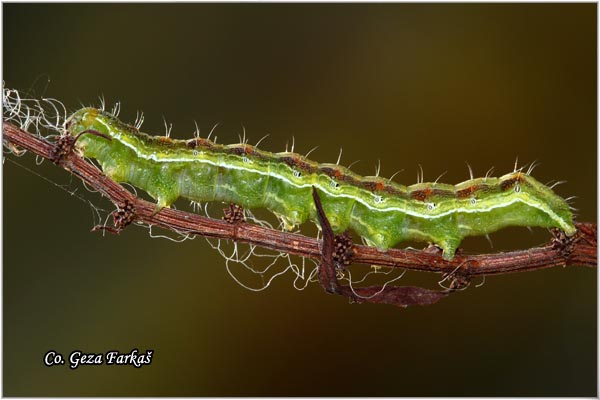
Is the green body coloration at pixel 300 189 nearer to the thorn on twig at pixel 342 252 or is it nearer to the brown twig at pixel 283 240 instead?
the brown twig at pixel 283 240

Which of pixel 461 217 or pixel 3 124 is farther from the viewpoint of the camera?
pixel 461 217

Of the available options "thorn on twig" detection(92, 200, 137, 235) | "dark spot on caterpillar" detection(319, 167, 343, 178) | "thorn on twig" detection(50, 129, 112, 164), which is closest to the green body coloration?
"dark spot on caterpillar" detection(319, 167, 343, 178)

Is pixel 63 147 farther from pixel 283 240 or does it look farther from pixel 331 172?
pixel 331 172

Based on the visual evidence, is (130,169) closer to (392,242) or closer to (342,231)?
(342,231)

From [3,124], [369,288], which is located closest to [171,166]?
[3,124]

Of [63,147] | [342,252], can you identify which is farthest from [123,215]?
[342,252]

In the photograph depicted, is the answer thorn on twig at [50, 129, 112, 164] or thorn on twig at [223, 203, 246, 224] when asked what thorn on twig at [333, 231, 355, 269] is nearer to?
thorn on twig at [223, 203, 246, 224]
